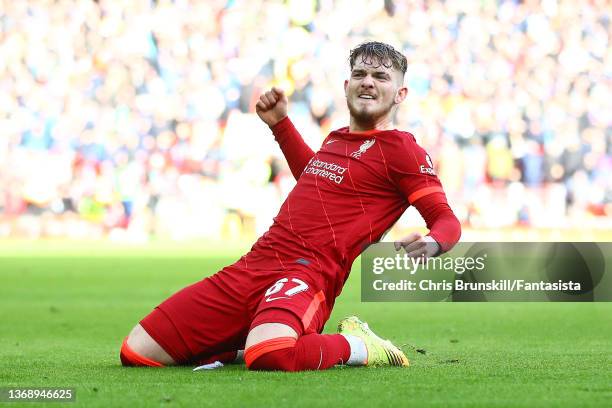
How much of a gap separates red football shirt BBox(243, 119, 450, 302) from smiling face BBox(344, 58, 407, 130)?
81 millimetres

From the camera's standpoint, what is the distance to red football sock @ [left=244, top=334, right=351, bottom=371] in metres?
4.80

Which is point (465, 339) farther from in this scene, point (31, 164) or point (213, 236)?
point (31, 164)

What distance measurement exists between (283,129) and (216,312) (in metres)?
1.17

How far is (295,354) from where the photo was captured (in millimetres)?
4832

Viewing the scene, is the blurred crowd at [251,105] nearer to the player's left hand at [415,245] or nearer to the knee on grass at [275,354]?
the knee on grass at [275,354]

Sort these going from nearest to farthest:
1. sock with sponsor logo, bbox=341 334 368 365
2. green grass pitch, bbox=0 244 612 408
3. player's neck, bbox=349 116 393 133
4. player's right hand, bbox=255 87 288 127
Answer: green grass pitch, bbox=0 244 612 408, sock with sponsor logo, bbox=341 334 368 365, player's neck, bbox=349 116 393 133, player's right hand, bbox=255 87 288 127

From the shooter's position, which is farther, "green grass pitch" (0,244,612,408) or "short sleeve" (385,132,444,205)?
"short sleeve" (385,132,444,205)

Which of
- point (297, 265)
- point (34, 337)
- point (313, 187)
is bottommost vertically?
point (34, 337)

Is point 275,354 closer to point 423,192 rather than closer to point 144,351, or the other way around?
point 144,351

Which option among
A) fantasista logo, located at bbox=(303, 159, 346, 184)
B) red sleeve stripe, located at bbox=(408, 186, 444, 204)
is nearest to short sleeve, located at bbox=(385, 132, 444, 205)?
red sleeve stripe, located at bbox=(408, 186, 444, 204)

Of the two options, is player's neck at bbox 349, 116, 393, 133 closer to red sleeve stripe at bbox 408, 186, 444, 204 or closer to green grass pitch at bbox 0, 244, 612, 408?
red sleeve stripe at bbox 408, 186, 444, 204

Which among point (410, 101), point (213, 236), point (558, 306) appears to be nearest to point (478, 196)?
point (410, 101)

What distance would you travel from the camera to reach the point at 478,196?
23.6m

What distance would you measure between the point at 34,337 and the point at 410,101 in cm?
1736
